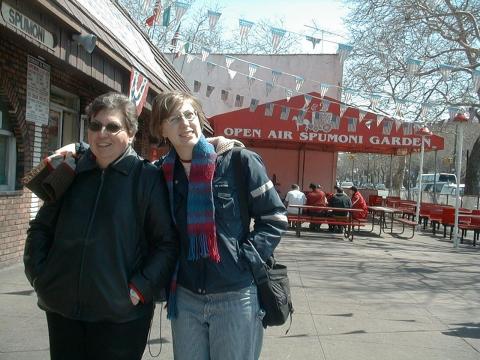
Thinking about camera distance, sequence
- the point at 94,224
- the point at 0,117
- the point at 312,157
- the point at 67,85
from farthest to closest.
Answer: the point at 312,157
the point at 67,85
the point at 0,117
the point at 94,224

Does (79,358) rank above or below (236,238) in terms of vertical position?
below

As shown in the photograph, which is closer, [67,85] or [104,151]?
[104,151]

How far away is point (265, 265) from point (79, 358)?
2.98ft

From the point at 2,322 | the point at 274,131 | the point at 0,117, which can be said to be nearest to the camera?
the point at 2,322

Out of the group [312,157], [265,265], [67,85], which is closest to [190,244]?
[265,265]

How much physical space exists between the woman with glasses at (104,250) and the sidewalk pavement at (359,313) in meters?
1.79

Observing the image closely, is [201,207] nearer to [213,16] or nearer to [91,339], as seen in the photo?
[91,339]

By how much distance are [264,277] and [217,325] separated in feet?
0.98

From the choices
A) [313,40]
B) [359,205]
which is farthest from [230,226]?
[359,205]

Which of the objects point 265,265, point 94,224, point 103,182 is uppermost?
point 103,182

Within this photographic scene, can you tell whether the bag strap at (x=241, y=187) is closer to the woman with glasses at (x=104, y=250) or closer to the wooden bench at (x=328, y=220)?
the woman with glasses at (x=104, y=250)

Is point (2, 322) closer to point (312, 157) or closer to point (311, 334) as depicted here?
point (311, 334)

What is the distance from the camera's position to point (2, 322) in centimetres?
470

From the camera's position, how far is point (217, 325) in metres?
2.33
